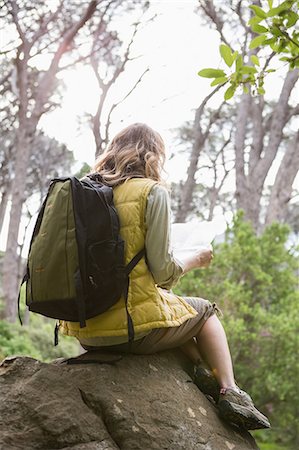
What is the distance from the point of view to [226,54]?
→ 5.81 ft

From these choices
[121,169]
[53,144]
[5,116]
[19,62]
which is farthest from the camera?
[53,144]

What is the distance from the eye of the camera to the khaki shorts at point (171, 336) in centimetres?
251

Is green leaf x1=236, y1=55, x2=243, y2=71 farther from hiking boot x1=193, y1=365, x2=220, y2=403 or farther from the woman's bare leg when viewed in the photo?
hiking boot x1=193, y1=365, x2=220, y2=403

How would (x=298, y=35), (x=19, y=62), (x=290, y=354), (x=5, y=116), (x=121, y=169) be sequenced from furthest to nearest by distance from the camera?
(x=5, y=116)
(x=19, y=62)
(x=290, y=354)
(x=121, y=169)
(x=298, y=35)

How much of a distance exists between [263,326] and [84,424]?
14.9 ft

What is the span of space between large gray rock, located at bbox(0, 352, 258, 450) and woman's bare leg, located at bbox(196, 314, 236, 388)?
0.15m

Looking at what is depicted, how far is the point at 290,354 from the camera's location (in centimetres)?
631

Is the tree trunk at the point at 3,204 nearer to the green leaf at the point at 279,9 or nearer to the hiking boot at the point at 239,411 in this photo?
the hiking boot at the point at 239,411

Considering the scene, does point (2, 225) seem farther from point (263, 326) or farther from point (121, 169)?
point (121, 169)

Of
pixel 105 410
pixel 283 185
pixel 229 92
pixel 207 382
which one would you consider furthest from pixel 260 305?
pixel 229 92

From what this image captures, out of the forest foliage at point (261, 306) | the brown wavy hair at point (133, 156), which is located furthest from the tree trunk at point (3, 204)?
the brown wavy hair at point (133, 156)

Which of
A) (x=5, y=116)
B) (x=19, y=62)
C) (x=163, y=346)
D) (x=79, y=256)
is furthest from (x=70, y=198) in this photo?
(x=5, y=116)

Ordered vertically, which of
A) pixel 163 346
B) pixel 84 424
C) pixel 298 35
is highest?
pixel 298 35

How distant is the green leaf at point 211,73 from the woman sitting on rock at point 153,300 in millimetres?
689
